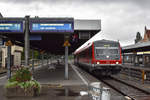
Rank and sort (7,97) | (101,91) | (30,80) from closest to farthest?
(101,91) → (7,97) → (30,80)

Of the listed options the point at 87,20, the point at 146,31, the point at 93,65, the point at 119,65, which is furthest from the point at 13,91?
the point at 146,31

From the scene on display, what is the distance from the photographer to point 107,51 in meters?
16.5

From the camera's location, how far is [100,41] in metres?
16.7

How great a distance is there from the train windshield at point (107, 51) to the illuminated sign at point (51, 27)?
422cm

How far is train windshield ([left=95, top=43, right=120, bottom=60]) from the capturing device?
1617 cm

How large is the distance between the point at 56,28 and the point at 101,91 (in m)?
8.12

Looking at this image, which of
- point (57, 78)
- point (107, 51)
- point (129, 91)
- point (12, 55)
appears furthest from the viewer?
point (12, 55)

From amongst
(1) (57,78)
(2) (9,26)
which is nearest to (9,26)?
(2) (9,26)

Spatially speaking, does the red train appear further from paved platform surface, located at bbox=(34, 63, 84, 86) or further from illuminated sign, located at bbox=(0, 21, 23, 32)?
illuminated sign, located at bbox=(0, 21, 23, 32)

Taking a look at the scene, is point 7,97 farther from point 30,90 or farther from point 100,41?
point 100,41

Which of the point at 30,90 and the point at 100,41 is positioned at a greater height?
the point at 100,41

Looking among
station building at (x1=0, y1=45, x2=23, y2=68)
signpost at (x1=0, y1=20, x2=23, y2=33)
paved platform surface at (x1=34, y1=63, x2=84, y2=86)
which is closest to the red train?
paved platform surface at (x1=34, y1=63, x2=84, y2=86)

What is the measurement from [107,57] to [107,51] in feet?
1.85

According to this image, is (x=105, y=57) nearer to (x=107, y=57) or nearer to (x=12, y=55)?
(x=107, y=57)
